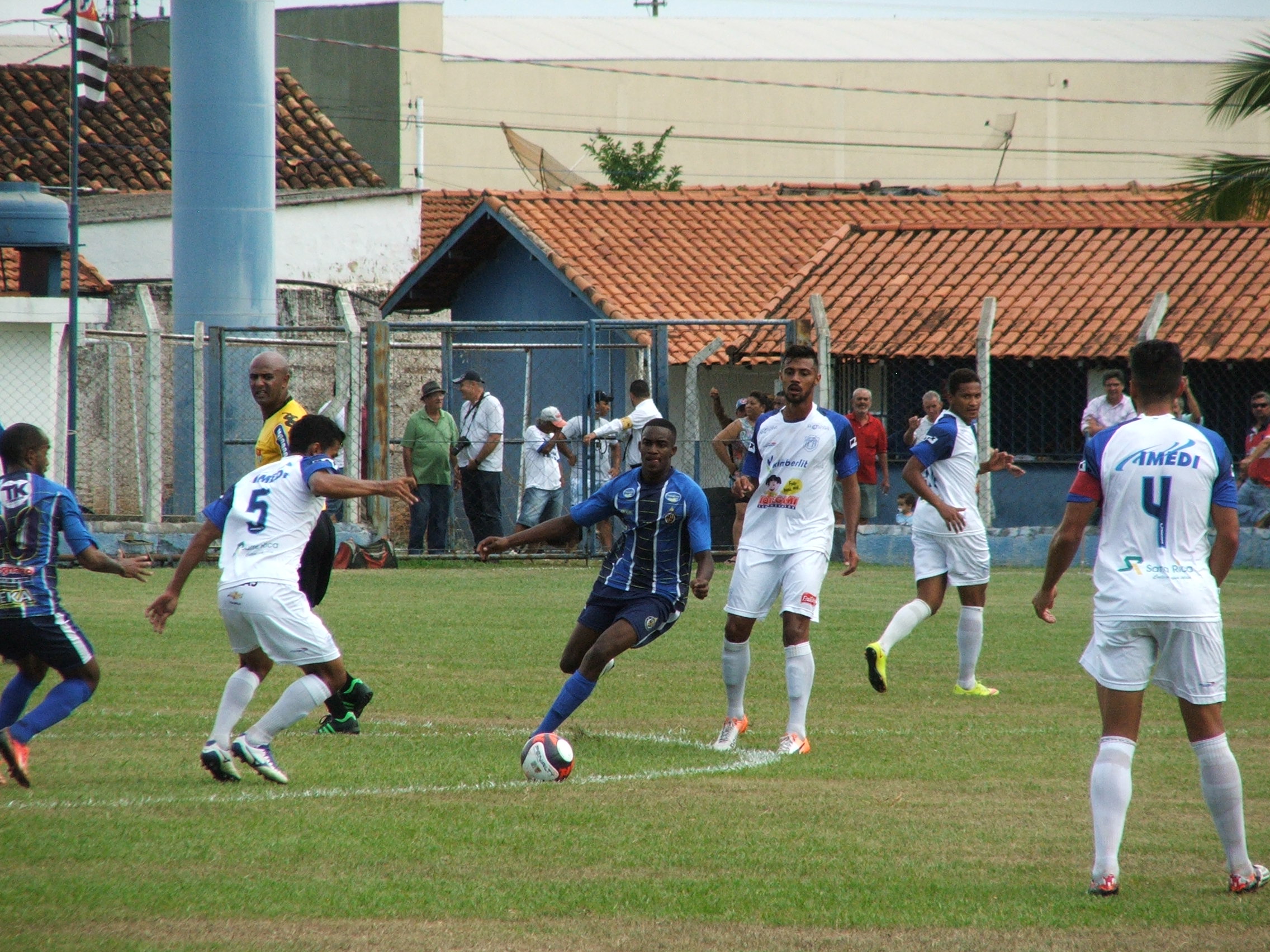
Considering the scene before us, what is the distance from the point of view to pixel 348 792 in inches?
278

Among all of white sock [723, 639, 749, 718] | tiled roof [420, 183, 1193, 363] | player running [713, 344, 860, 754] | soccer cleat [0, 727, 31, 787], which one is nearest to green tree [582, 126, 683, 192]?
tiled roof [420, 183, 1193, 363]

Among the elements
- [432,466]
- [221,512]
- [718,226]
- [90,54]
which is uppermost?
[90,54]

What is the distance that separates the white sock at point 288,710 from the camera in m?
7.18

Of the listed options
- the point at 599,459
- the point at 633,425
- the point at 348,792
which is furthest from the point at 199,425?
the point at 348,792

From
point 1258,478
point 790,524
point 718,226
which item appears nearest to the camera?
point 790,524

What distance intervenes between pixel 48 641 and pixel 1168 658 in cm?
471

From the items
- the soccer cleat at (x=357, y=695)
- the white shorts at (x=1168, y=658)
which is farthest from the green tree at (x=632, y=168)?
the white shorts at (x=1168, y=658)

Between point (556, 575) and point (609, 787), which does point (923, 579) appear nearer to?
point (609, 787)

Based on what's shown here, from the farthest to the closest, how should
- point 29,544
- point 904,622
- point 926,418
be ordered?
point 926,418, point 904,622, point 29,544

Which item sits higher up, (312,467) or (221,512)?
(312,467)

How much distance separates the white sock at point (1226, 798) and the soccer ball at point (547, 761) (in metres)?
2.82

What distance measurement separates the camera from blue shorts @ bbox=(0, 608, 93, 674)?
7.29 meters

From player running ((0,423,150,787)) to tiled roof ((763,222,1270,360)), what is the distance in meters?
16.4

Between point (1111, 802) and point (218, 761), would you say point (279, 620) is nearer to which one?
point (218, 761)
